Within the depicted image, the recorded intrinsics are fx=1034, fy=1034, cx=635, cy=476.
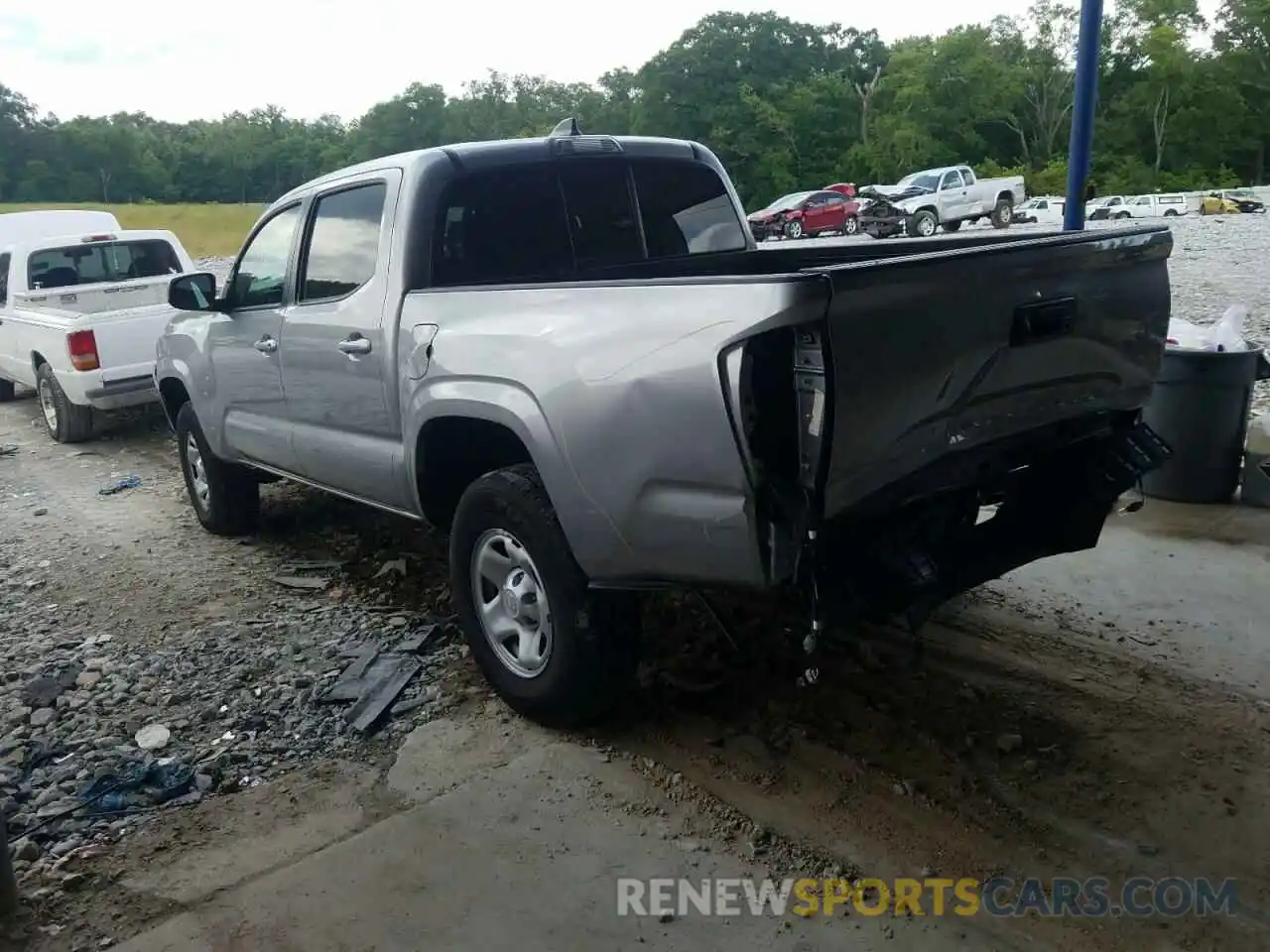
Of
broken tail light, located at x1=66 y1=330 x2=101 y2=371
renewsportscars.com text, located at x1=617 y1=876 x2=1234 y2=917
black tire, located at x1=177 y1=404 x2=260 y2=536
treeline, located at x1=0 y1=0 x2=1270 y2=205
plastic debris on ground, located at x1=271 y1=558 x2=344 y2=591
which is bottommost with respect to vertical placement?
plastic debris on ground, located at x1=271 y1=558 x2=344 y2=591

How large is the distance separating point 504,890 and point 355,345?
2340mm

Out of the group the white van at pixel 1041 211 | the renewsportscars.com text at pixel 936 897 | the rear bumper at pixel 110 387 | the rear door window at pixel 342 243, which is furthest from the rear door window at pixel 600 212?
the white van at pixel 1041 211

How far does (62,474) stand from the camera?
8688 millimetres

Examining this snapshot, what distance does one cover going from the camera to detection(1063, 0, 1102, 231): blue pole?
19.8 feet

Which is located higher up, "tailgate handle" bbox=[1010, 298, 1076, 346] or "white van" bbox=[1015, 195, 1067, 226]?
"tailgate handle" bbox=[1010, 298, 1076, 346]

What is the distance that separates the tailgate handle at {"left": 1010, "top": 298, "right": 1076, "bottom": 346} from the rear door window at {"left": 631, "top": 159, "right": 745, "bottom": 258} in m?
2.02

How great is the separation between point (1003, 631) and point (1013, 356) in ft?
5.79

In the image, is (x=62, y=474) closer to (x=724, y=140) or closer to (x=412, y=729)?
(x=412, y=729)

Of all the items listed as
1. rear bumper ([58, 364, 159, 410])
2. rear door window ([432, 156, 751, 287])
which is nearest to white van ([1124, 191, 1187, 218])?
rear bumper ([58, 364, 159, 410])

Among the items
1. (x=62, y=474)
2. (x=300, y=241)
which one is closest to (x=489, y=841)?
(x=300, y=241)

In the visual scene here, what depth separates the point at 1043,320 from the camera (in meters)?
3.13

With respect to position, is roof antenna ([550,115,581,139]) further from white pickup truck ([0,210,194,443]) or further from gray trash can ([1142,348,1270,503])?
white pickup truck ([0,210,194,443])

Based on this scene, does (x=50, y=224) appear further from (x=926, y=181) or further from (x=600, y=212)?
(x=926, y=181)

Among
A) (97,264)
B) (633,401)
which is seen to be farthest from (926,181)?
(633,401)
